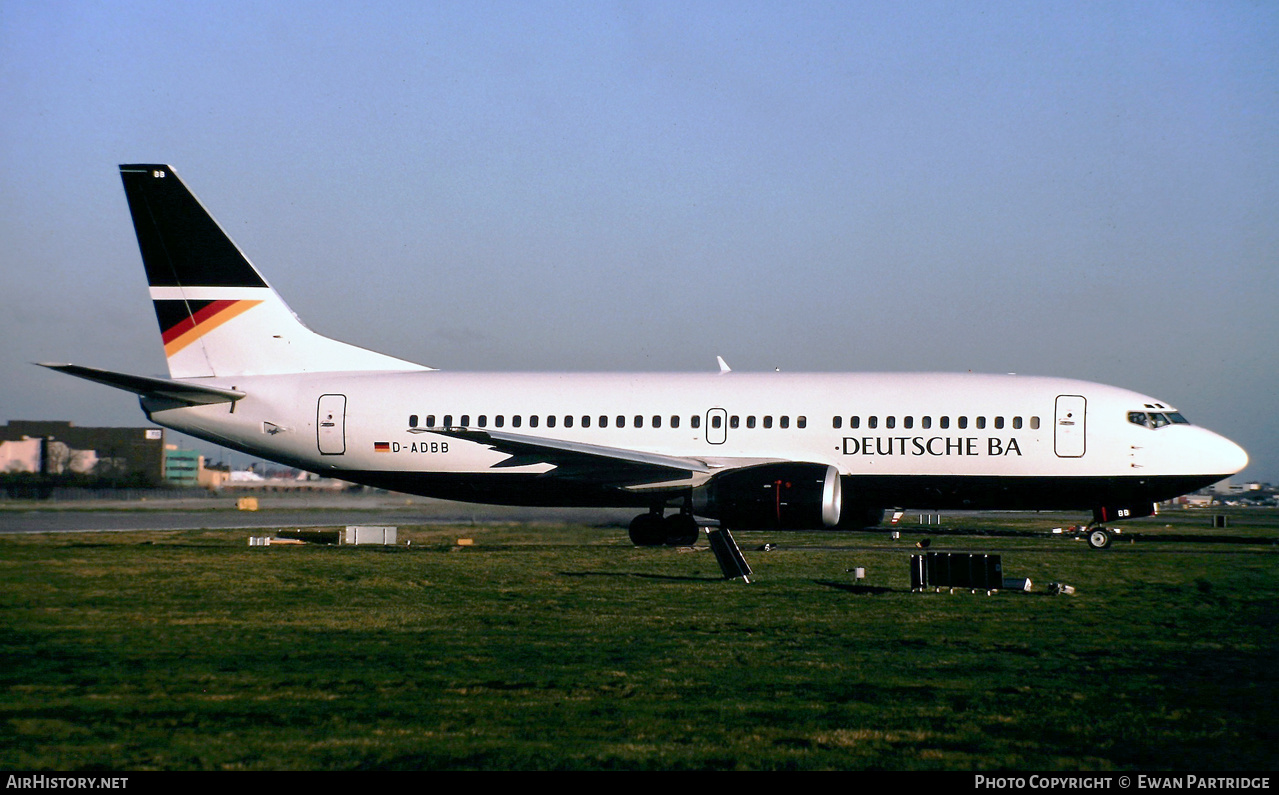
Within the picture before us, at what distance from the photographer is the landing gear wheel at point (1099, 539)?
30656 millimetres

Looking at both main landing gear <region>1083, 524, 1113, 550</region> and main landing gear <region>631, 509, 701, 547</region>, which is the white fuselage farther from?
main landing gear <region>1083, 524, 1113, 550</region>

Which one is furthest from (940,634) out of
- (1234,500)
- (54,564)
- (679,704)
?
(1234,500)

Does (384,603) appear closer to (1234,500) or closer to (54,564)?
(54,564)

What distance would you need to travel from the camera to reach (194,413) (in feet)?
93.4

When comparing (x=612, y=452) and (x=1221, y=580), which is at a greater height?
(x=612, y=452)

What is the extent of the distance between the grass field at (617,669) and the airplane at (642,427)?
395cm

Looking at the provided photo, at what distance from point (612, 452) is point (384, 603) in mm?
9492

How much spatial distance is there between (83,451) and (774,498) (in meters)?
53.6

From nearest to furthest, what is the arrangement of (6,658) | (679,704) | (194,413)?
1. (679,704)
2. (6,658)
3. (194,413)

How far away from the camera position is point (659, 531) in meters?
28.3

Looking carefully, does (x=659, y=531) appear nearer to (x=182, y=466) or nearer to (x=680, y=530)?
(x=680, y=530)

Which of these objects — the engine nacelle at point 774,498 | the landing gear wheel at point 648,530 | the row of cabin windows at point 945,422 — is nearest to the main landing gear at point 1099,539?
the row of cabin windows at point 945,422

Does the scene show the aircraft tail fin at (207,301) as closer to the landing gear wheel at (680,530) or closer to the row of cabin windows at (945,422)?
the landing gear wheel at (680,530)

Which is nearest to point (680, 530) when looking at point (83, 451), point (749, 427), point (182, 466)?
point (749, 427)
